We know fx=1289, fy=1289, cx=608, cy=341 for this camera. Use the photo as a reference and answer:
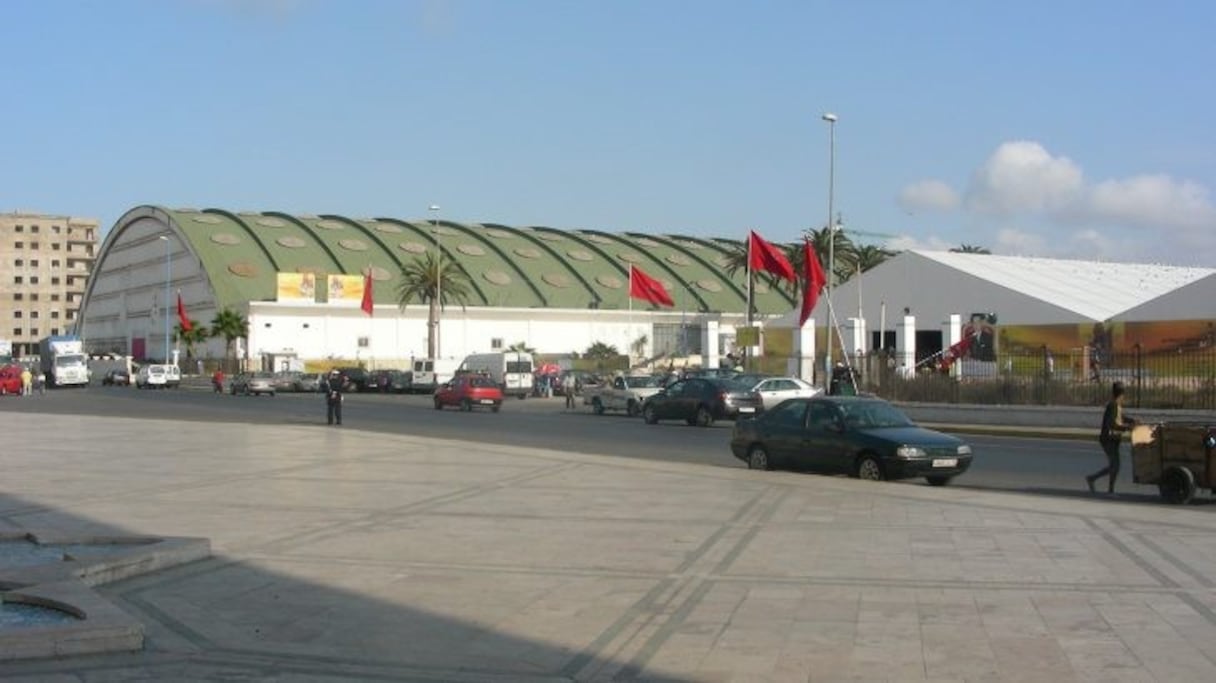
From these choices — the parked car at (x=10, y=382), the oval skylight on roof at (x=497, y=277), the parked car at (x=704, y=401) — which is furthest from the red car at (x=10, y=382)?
the oval skylight on roof at (x=497, y=277)

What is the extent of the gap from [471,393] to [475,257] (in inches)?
2372

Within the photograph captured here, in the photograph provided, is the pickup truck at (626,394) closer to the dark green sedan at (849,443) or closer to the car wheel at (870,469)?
the dark green sedan at (849,443)

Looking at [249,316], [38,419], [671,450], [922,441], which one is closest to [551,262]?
[249,316]

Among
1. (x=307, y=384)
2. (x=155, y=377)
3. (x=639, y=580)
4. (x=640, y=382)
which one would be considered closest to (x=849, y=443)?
(x=639, y=580)

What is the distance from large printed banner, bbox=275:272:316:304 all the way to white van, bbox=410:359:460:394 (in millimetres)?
17628

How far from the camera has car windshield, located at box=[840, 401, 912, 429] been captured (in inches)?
796

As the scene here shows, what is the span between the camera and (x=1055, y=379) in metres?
37.4

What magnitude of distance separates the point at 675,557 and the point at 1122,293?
199 feet

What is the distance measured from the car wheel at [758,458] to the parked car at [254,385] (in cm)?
5272

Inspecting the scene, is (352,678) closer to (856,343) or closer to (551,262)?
(856,343)

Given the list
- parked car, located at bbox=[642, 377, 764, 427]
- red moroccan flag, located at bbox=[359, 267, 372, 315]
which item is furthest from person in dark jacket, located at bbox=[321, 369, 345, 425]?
red moroccan flag, located at bbox=[359, 267, 372, 315]

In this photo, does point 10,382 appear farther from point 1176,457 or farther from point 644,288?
point 1176,457

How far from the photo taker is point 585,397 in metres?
50.8

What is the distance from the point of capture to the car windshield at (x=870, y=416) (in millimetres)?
20212
